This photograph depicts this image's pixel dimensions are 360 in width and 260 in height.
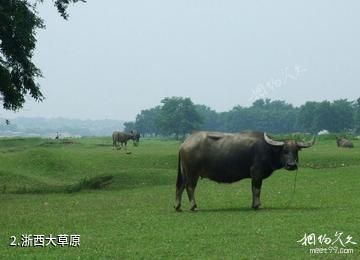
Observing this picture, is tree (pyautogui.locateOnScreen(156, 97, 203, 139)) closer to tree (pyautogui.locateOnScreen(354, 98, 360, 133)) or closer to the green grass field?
tree (pyautogui.locateOnScreen(354, 98, 360, 133))

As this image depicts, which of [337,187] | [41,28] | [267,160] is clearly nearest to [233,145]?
[267,160]

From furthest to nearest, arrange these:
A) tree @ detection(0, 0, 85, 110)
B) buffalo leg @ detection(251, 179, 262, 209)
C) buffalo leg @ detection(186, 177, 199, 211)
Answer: tree @ detection(0, 0, 85, 110)
buffalo leg @ detection(186, 177, 199, 211)
buffalo leg @ detection(251, 179, 262, 209)

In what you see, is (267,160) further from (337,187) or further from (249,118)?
(249,118)

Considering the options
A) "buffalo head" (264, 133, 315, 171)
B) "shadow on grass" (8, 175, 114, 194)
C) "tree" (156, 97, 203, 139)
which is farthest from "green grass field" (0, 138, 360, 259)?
"tree" (156, 97, 203, 139)

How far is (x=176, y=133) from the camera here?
15750 centimetres

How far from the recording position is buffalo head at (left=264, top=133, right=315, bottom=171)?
817 inches

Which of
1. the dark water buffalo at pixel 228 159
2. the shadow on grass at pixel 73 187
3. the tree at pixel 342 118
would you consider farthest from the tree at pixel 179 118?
the dark water buffalo at pixel 228 159

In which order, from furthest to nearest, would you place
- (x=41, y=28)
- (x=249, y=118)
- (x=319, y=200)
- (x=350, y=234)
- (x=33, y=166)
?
(x=249, y=118) → (x=33, y=166) → (x=41, y=28) → (x=319, y=200) → (x=350, y=234)

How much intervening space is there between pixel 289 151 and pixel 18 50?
15.7 meters

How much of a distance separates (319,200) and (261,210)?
4.02 metres

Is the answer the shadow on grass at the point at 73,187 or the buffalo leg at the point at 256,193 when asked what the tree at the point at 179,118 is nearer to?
the shadow on grass at the point at 73,187

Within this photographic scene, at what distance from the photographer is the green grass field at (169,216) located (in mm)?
13680

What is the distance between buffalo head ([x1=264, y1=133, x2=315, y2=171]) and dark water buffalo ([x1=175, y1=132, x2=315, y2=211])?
36 millimetres

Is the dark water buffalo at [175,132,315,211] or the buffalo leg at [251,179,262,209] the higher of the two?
the dark water buffalo at [175,132,315,211]
